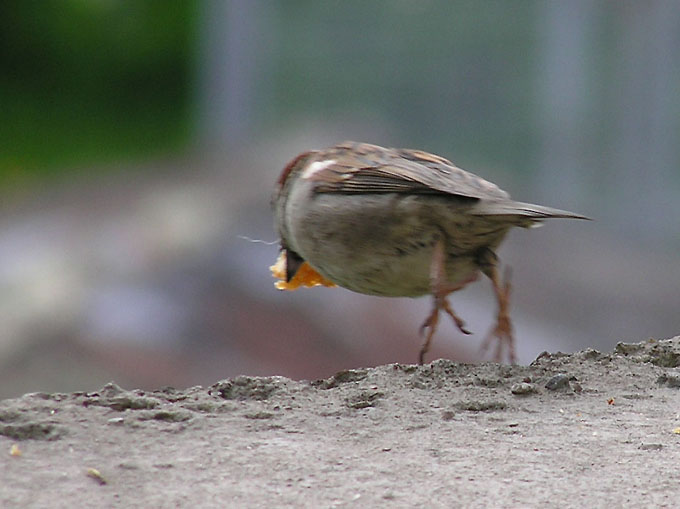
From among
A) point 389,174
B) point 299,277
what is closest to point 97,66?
point 299,277

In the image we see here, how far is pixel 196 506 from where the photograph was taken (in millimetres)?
2896

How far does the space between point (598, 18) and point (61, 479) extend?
9.37 meters

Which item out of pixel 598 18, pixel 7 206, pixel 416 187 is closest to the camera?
pixel 416 187

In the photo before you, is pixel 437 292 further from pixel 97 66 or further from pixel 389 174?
pixel 97 66

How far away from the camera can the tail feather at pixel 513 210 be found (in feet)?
13.1

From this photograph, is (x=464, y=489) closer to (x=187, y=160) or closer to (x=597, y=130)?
(x=597, y=130)

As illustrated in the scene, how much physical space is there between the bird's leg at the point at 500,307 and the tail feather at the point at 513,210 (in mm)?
225

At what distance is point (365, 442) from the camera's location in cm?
348

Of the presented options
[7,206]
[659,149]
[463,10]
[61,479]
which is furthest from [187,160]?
[61,479]

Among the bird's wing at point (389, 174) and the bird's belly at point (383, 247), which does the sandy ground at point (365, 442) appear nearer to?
the bird's belly at point (383, 247)

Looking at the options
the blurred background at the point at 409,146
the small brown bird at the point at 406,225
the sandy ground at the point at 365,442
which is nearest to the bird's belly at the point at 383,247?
the small brown bird at the point at 406,225

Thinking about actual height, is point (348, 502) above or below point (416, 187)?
below

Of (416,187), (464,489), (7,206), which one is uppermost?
(416,187)

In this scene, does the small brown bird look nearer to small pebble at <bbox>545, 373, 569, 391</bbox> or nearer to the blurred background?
small pebble at <bbox>545, 373, 569, 391</bbox>
